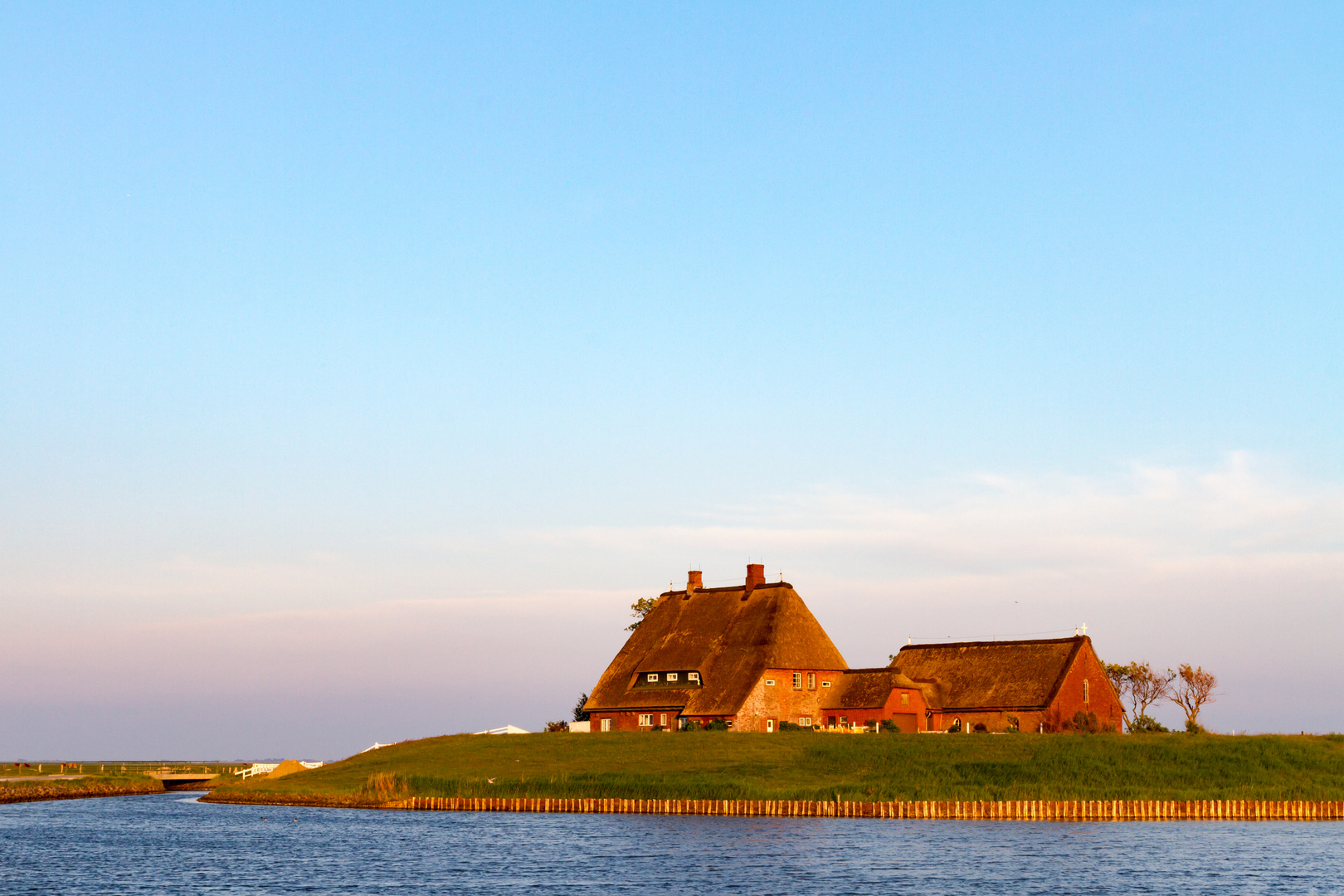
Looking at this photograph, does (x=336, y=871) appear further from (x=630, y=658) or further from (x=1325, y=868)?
(x=630, y=658)

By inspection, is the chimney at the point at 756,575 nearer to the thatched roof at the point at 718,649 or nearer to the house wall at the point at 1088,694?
the thatched roof at the point at 718,649

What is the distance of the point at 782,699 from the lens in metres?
83.6

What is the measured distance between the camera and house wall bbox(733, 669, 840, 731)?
81250 mm

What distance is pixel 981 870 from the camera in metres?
42.9

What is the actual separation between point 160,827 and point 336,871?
20796 millimetres

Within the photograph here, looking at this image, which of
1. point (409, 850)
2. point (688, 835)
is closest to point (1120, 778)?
point (688, 835)

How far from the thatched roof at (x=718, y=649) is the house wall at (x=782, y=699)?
475 mm

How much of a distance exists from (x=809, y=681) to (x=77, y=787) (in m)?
47.4

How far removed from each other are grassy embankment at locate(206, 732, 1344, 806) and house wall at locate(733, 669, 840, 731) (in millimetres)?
6787

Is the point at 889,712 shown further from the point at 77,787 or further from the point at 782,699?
the point at 77,787

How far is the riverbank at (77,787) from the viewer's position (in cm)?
7850

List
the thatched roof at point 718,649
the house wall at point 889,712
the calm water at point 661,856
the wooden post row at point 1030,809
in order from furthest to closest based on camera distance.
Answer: the thatched roof at point 718,649 < the house wall at point 889,712 < the wooden post row at point 1030,809 < the calm water at point 661,856

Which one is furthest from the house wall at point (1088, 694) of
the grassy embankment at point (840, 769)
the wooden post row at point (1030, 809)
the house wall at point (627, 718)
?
the wooden post row at point (1030, 809)

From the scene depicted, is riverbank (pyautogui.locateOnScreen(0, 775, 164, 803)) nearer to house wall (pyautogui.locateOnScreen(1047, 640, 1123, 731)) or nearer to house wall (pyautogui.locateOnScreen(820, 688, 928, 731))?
house wall (pyautogui.locateOnScreen(820, 688, 928, 731))
